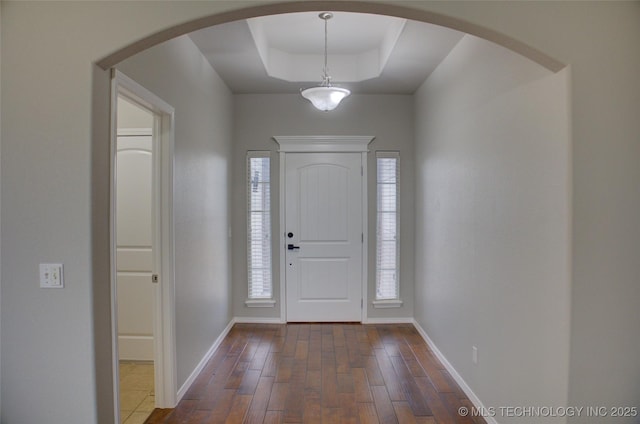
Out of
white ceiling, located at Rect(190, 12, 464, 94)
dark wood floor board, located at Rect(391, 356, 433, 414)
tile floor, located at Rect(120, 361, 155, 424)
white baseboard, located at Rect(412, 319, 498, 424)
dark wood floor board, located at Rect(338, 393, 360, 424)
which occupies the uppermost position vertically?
white ceiling, located at Rect(190, 12, 464, 94)

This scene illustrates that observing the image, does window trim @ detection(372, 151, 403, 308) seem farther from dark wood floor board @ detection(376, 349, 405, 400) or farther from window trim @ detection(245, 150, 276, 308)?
window trim @ detection(245, 150, 276, 308)

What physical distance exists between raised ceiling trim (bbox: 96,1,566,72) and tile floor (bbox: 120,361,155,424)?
220 centimetres

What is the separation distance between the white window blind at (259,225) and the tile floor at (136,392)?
142 centimetres

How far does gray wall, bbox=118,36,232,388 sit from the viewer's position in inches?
102

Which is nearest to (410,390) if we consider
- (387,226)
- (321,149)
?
(387,226)

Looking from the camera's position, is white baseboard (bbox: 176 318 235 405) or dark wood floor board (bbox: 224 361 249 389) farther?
dark wood floor board (bbox: 224 361 249 389)

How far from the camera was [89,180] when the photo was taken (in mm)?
1616

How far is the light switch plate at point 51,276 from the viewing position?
1.63 meters

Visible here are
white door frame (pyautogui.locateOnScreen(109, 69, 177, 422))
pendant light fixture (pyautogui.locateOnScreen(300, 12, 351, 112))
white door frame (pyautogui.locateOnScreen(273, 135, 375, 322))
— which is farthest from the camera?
white door frame (pyautogui.locateOnScreen(273, 135, 375, 322))

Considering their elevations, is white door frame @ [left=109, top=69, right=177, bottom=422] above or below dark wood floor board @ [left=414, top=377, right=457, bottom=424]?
above

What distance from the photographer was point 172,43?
2.61 metres

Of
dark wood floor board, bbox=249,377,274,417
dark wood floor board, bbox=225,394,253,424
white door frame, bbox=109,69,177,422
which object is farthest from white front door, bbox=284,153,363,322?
white door frame, bbox=109,69,177,422

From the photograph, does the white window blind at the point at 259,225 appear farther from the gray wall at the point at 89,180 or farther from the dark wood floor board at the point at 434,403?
the gray wall at the point at 89,180

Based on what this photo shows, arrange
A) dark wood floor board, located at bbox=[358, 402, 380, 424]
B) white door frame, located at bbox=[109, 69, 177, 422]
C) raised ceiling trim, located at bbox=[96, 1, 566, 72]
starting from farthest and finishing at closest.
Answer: white door frame, located at bbox=[109, 69, 177, 422] → dark wood floor board, located at bbox=[358, 402, 380, 424] → raised ceiling trim, located at bbox=[96, 1, 566, 72]
